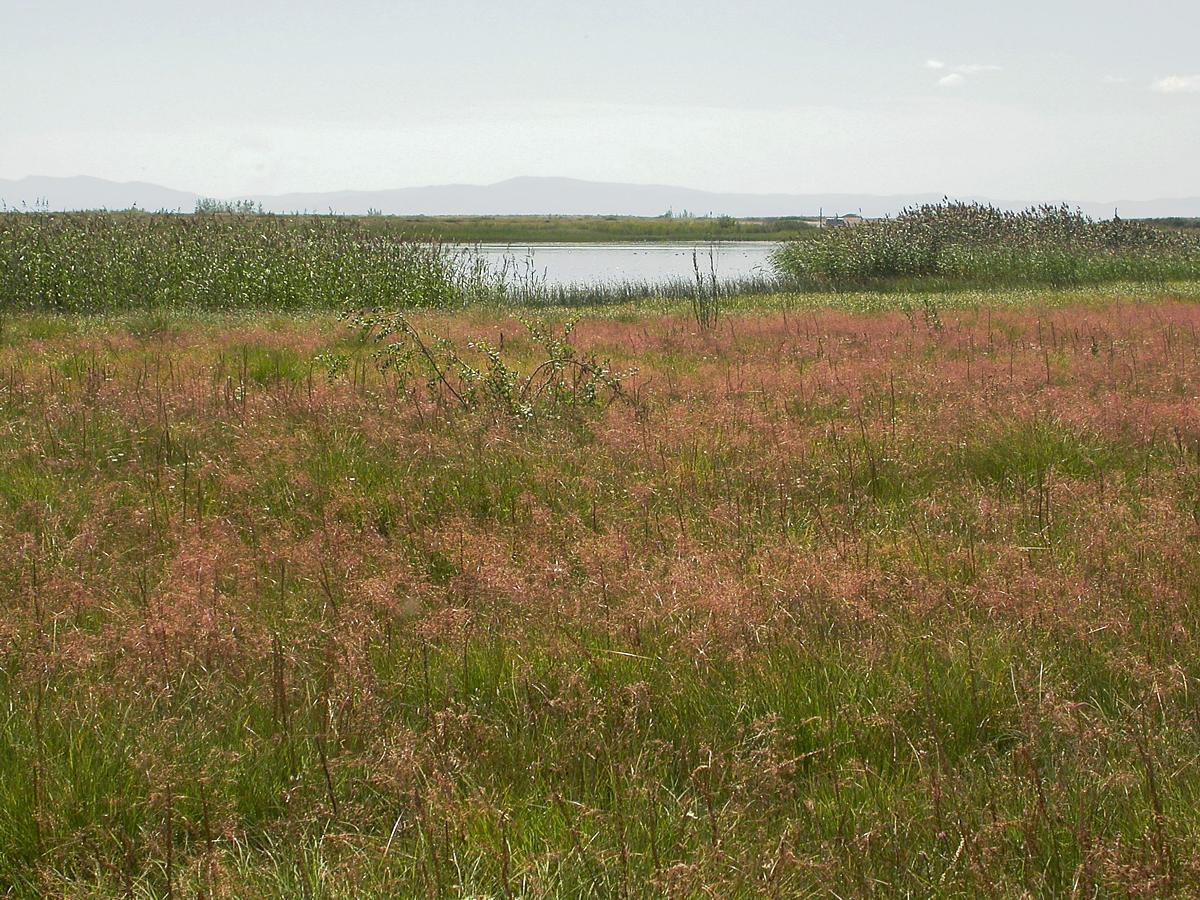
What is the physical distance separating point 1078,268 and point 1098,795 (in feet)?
79.8

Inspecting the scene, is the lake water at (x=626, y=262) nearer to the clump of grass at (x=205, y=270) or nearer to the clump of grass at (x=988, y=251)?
the clump of grass at (x=988, y=251)

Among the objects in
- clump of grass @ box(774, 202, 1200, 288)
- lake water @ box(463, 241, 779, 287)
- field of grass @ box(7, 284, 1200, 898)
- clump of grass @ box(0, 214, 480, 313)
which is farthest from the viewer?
lake water @ box(463, 241, 779, 287)

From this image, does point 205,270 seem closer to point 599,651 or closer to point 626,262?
point 599,651

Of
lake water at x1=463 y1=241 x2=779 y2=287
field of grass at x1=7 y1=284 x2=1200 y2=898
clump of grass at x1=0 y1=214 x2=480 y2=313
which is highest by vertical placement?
lake water at x1=463 y1=241 x2=779 y2=287

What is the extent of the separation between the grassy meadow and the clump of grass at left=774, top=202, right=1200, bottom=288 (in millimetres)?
17862

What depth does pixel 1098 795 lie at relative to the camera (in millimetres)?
2557

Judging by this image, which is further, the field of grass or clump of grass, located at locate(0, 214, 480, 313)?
clump of grass, located at locate(0, 214, 480, 313)

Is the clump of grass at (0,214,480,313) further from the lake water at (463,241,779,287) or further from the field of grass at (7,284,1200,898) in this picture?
the field of grass at (7,284,1200,898)

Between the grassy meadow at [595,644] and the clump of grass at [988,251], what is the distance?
17.9m

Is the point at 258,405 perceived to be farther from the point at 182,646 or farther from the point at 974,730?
the point at 974,730

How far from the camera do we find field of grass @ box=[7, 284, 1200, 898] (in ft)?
7.91

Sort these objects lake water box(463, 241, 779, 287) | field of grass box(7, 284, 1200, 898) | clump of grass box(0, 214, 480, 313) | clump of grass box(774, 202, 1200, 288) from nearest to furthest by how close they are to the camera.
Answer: field of grass box(7, 284, 1200, 898)
clump of grass box(0, 214, 480, 313)
clump of grass box(774, 202, 1200, 288)
lake water box(463, 241, 779, 287)

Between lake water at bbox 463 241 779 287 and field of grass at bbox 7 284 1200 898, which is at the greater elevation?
lake water at bbox 463 241 779 287

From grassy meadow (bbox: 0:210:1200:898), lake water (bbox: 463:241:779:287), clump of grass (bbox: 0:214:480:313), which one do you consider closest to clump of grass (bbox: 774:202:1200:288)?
lake water (bbox: 463:241:779:287)
